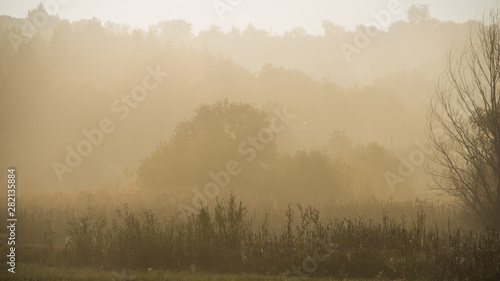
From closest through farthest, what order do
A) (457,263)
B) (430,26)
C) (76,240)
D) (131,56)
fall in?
(457,263) < (76,240) < (131,56) < (430,26)

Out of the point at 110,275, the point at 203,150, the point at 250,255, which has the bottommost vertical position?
the point at 110,275

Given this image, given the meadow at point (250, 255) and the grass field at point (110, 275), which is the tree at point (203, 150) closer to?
the meadow at point (250, 255)

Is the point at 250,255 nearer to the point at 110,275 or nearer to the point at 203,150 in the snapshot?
the point at 110,275

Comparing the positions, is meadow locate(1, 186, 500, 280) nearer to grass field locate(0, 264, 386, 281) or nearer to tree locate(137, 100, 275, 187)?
grass field locate(0, 264, 386, 281)

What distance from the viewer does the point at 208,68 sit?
86562 mm

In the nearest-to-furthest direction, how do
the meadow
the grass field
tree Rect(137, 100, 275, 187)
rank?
the grass field
the meadow
tree Rect(137, 100, 275, 187)

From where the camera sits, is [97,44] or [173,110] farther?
[97,44]

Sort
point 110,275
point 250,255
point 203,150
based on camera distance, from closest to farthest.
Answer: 1. point 110,275
2. point 250,255
3. point 203,150

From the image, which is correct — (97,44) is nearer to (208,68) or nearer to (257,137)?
(208,68)

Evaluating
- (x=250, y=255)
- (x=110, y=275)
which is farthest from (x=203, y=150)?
(x=110, y=275)

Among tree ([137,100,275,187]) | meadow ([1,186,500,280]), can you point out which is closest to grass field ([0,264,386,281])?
meadow ([1,186,500,280])

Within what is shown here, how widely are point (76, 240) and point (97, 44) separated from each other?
75874 millimetres

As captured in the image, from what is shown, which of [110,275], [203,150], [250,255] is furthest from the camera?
[203,150]

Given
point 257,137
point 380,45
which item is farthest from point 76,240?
point 380,45
